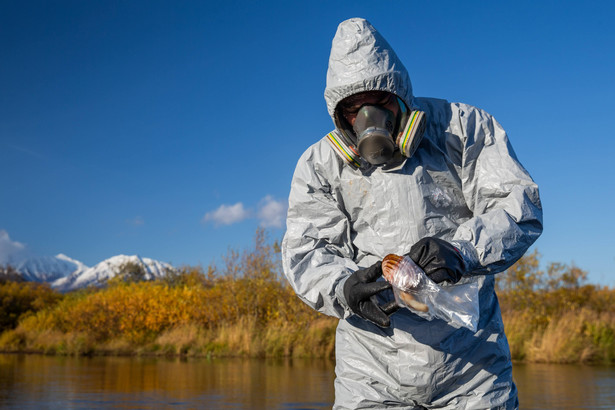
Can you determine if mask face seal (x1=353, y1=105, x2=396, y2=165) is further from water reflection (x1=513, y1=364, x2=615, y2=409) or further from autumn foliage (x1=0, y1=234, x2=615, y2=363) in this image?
autumn foliage (x1=0, y1=234, x2=615, y2=363)

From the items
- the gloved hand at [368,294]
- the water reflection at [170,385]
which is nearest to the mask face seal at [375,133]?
the gloved hand at [368,294]

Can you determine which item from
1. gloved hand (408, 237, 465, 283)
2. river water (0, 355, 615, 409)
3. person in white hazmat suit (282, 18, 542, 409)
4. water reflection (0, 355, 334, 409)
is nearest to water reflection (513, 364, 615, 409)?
river water (0, 355, 615, 409)

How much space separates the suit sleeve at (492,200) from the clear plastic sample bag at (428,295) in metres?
0.12

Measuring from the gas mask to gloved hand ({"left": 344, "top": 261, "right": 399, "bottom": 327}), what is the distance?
1.50 ft

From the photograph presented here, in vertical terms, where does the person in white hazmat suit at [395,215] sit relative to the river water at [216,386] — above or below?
above

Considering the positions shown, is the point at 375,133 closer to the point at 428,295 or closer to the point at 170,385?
the point at 428,295

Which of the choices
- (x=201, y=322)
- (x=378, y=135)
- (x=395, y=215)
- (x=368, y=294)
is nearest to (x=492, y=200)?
(x=395, y=215)

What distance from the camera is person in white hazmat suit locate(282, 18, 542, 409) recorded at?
7.26 ft

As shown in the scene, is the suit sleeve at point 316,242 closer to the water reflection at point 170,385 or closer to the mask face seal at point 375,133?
the mask face seal at point 375,133

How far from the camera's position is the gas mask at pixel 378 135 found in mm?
2209

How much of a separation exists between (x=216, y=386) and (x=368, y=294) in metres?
7.17

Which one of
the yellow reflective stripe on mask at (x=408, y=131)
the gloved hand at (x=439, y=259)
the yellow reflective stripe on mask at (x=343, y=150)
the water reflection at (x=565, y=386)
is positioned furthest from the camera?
the water reflection at (x=565, y=386)

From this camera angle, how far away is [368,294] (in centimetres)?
203

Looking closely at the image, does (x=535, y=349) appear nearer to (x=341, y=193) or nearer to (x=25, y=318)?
(x=341, y=193)
